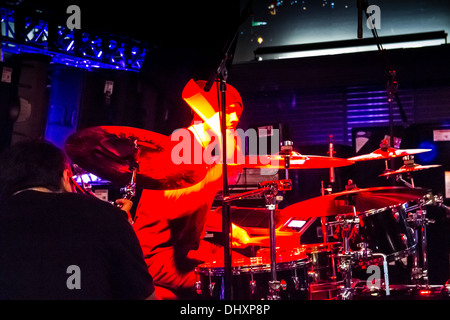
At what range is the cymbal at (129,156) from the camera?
2555mm

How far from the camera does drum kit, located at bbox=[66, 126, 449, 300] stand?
273 cm

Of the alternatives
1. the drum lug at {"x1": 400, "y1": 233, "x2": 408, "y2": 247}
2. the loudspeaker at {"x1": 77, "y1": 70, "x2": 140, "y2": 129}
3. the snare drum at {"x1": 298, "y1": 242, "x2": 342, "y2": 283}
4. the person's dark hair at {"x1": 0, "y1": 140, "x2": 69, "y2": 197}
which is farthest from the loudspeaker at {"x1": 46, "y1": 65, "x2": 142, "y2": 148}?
the person's dark hair at {"x1": 0, "y1": 140, "x2": 69, "y2": 197}

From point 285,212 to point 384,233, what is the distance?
1079 mm

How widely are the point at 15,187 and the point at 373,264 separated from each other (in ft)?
10.4

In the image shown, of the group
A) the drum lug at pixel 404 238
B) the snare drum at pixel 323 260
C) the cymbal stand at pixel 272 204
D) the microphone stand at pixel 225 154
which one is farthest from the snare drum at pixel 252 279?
the drum lug at pixel 404 238

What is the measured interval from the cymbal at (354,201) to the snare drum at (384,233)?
0.65 ft

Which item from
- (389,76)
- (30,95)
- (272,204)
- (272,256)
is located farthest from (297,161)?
(30,95)

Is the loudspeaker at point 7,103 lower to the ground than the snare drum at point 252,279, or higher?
higher

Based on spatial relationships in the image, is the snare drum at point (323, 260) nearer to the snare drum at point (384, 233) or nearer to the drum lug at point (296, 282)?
the snare drum at point (384, 233)

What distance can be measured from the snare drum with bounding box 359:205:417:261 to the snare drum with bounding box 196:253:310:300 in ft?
3.43

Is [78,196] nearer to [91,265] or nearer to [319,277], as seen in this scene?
[91,265]

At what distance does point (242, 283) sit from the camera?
3.02m

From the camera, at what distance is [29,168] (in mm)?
1678

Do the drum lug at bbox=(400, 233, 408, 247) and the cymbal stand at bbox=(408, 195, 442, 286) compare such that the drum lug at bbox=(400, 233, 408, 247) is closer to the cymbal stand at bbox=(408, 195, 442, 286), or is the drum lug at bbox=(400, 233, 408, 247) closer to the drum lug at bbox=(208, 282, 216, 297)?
the cymbal stand at bbox=(408, 195, 442, 286)
